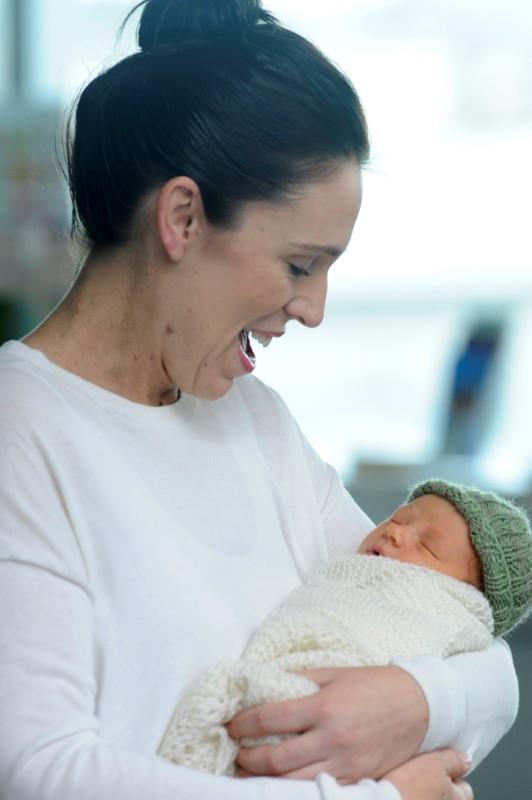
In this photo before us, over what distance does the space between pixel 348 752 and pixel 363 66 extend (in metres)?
2.81

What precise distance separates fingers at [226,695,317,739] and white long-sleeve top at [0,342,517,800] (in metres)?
0.06

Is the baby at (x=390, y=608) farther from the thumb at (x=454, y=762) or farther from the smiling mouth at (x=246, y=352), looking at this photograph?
the smiling mouth at (x=246, y=352)

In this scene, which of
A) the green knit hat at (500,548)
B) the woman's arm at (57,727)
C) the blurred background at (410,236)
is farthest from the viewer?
the blurred background at (410,236)

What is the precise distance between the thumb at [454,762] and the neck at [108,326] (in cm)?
54

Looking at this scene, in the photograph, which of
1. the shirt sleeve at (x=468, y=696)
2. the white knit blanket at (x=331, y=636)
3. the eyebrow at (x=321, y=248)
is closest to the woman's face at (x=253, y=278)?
the eyebrow at (x=321, y=248)

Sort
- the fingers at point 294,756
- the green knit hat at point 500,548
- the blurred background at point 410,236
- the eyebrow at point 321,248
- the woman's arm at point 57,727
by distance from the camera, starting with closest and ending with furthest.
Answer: the woman's arm at point 57,727, the fingers at point 294,756, the eyebrow at point 321,248, the green knit hat at point 500,548, the blurred background at point 410,236

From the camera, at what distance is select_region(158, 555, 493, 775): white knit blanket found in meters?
1.28

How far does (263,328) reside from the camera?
142 cm

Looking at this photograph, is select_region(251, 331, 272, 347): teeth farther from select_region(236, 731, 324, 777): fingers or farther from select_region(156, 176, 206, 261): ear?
select_region(236, 731, 324, 777): fingers

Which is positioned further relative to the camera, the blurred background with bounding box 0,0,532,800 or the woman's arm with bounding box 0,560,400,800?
the blurred background with bounding box 0,0,532,800

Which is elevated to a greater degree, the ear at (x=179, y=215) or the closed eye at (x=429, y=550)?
the ear at (x=179, y=215)

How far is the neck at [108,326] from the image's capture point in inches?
53.6

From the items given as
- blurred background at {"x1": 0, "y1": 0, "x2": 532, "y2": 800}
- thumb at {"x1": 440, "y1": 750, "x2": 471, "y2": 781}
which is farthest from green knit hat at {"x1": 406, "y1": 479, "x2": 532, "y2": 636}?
blurred background at {"x1": 0, "y1": 0, "x2": 532, "y2": 800}

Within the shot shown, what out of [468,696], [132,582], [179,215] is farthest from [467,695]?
[179,215]
